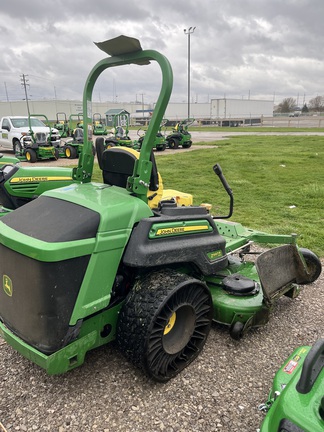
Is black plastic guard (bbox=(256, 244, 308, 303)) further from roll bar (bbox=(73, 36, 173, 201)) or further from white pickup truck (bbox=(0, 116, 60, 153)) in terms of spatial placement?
white pickup truck (bbox=(0, 116, 60, 153))

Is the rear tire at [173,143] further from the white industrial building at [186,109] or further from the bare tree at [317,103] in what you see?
the bare tree at [317,103]

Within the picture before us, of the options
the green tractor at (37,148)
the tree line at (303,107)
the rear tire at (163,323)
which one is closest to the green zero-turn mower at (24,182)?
the rear tire at (163,323)

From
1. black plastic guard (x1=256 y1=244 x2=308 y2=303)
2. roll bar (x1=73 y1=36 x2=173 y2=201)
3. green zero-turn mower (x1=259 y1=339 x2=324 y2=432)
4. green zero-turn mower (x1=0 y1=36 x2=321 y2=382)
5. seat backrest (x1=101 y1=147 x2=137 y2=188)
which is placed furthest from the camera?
black plastic guard (x1=256 y1=244 x2=308 y2=303)

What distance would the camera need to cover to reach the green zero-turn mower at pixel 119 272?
82.5 inches

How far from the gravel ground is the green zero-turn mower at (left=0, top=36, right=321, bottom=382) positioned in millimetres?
149

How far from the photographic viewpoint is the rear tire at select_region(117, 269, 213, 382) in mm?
2275

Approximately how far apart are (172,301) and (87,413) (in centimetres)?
86

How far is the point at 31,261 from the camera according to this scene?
6.84 feet

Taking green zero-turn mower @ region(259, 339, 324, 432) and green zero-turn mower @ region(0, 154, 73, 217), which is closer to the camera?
green zero-turn mower @ region(259, 339, 324, 432)

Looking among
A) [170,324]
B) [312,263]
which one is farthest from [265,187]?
[170,324]

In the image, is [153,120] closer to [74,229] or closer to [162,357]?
[74,229]

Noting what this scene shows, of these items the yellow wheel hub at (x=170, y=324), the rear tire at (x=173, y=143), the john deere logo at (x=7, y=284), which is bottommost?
the rear tire at (x=173, y=143)

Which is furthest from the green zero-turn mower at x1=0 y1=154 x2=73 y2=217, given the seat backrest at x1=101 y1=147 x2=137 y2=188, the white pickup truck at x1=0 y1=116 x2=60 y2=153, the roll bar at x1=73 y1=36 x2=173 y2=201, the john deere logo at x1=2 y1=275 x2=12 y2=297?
the white pickup truck at x1=0 y1=116 x2=60 y2=153

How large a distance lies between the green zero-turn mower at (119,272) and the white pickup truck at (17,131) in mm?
12964
